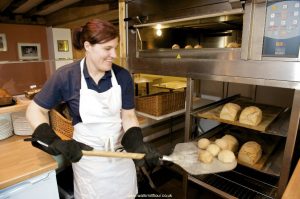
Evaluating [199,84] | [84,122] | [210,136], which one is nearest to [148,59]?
[84,122]

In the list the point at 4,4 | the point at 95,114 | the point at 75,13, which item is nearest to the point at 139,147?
the point at 95,114

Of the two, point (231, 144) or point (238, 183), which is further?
point (238, 183)

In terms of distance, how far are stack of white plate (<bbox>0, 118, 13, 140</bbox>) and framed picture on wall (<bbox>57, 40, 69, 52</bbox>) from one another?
3520 mm

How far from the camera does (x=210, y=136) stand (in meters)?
1.61

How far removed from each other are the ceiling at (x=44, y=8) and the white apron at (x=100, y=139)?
5.57ft

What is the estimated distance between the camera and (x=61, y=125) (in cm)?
165

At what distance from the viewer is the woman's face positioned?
1059mm

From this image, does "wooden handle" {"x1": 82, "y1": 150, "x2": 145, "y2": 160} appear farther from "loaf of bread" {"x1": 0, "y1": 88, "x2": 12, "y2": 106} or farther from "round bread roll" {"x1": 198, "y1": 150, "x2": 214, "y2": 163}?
"loaf of bread" {"x1": 0, "y1": 88, "x2": 12, "y2": 106}

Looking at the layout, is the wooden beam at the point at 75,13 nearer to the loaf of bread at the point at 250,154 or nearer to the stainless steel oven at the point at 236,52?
the stainless steel oven at the point at 236,52

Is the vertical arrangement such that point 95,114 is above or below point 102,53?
below

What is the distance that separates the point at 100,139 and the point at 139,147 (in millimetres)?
256

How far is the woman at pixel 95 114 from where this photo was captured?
1059mm

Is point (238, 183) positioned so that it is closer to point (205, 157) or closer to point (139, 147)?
point (205, 157)

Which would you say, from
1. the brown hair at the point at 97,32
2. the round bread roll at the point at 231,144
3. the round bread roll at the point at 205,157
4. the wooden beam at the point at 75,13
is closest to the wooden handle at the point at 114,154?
the round bread roll at the point at 205,157
